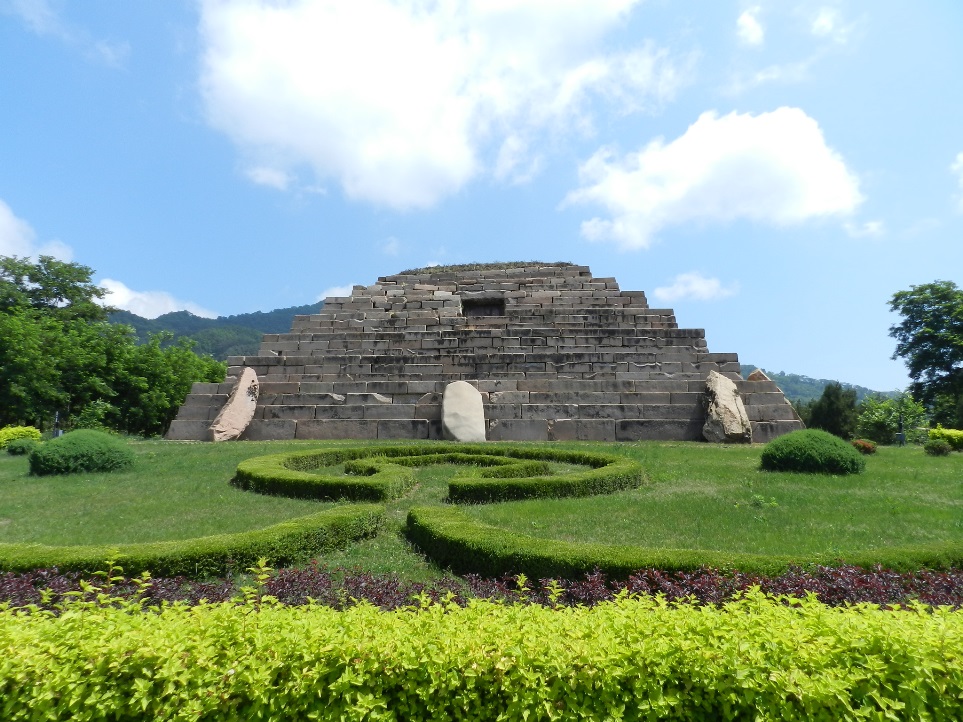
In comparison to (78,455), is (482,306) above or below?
above

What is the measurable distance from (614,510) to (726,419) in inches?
294

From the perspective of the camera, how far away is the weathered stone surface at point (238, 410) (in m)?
15.2

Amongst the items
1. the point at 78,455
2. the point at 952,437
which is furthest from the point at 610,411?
the point at 78,455

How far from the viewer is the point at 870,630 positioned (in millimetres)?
2850

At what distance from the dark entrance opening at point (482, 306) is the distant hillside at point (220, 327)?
3648cm

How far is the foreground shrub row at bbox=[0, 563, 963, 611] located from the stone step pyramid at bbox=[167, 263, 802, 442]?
9904 mm

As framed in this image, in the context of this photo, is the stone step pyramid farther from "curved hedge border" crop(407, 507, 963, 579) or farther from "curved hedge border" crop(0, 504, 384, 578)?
"curved hedge border" crop(407, 507, 963, 579)

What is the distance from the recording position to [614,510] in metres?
7.99

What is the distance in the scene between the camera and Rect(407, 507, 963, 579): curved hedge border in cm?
524

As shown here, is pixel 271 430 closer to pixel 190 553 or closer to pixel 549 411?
pixel 549 411

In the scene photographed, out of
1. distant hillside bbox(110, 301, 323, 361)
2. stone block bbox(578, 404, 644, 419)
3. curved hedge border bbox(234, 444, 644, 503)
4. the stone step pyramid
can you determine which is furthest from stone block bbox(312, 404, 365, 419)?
distant hillside bbox(110, 301, 323, 361)

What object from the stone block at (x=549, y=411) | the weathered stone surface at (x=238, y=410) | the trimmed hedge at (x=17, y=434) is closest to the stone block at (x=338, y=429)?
the weathered stone surface at (x=238, y=410)

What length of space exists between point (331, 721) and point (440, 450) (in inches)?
→ 386

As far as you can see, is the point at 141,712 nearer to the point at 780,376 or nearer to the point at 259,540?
the point at 259,540
